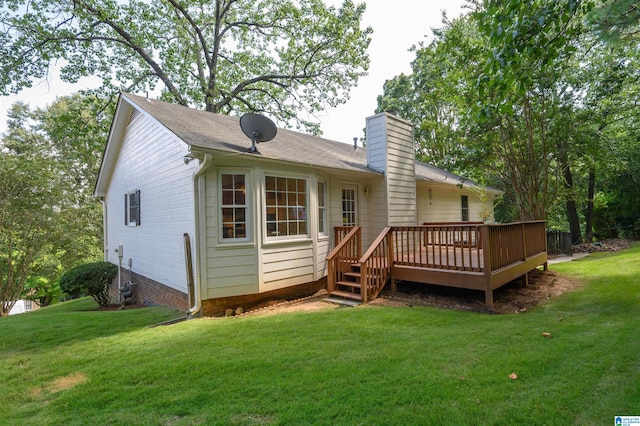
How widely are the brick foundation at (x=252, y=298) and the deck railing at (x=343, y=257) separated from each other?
2.42 ft

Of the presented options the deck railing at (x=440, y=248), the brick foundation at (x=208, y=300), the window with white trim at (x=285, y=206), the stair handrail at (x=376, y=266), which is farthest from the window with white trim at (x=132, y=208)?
the deck railing at (x=440, y=248)

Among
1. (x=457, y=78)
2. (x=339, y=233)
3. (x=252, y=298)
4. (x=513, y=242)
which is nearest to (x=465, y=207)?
(x=457, y=78)

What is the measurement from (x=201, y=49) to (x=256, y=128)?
54.9 feet

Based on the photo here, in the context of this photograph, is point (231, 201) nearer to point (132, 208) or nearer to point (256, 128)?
point (256, 128)

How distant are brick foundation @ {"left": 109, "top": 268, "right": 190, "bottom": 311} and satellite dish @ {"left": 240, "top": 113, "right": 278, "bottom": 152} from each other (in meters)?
3.66

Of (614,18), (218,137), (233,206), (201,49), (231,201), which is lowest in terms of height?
(233,206)

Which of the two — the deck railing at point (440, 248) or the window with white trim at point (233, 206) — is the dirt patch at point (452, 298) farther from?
the window with white trim at point (233, 206)

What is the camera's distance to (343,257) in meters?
7.34

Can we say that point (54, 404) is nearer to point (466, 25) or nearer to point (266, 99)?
point (466, 25)

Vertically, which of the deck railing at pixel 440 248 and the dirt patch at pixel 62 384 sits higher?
the deck railing at pixel 440 248

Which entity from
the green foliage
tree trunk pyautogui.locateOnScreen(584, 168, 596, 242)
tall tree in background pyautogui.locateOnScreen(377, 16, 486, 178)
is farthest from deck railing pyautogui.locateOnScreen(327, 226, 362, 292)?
tree trunk pyautogui.locateOnScreen(584, 168, 596, 242)

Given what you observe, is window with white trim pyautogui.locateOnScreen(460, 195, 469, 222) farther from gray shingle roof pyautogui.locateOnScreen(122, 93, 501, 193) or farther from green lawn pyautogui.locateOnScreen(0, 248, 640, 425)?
green lawn pyautogui.locateOnScreen(0, 248, 640, 425)

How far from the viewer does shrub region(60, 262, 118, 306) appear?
840 centimetres

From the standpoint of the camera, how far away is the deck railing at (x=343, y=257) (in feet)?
22.9
